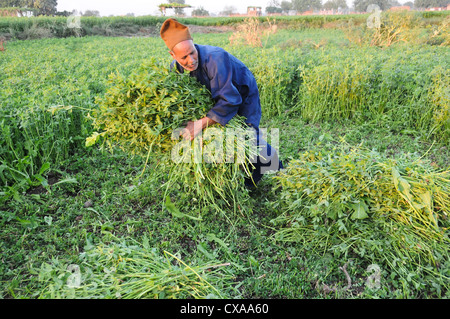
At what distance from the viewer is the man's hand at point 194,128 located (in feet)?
7.36

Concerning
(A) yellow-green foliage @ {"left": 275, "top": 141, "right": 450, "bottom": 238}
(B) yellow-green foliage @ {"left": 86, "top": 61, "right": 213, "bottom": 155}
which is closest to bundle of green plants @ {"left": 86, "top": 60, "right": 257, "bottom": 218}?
(B) yellow-green foliage @ {"left": 86, "top": 61, "right": 213, "bottom": 155}

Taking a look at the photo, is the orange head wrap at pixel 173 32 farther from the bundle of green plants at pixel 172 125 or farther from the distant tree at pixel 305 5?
the distant tree at pixel 305 5

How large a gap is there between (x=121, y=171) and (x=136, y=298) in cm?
198

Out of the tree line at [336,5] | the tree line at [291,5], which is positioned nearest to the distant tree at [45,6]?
the tree line at [291,5]

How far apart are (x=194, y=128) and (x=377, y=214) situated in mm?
1439

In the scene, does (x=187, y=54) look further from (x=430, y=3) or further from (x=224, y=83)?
(x=430, y=3)

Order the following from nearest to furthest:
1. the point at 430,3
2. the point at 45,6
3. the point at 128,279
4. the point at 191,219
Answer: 1. the point at 128,279
2. the point at 191,219
3. the point at 45,6
4. the point at 430,3

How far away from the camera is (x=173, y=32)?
6.96ft

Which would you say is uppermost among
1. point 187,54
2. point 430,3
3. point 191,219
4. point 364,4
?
point 364,4

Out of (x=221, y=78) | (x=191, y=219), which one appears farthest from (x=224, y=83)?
(x=191, y=219)

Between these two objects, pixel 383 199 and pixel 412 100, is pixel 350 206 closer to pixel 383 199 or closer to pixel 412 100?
pixel 383 199

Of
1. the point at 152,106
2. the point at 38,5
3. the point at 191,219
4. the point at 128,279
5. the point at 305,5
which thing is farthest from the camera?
the point at 305,5

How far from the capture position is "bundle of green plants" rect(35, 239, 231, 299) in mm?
1693
